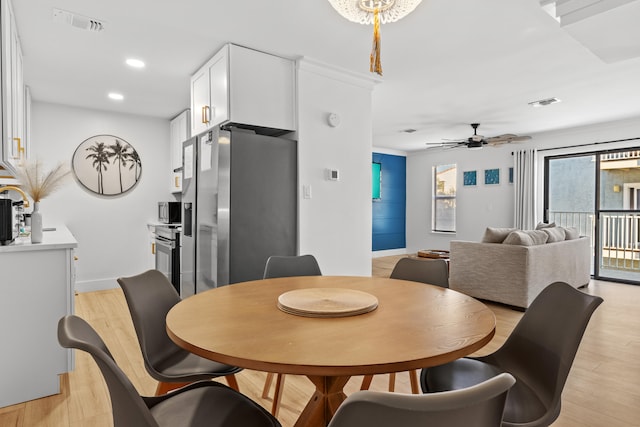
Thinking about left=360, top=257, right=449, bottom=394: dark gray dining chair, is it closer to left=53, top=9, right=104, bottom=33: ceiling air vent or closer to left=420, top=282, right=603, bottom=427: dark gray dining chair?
left=420, top=282, right=603, bottom=427: dark gray dining chair

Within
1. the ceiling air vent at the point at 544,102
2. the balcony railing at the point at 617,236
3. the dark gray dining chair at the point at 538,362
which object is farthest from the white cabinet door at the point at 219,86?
the balcony railing at the point at 617,236

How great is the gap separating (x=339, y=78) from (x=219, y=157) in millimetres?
1456

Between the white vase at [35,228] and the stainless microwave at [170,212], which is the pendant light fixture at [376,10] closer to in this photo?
the white vase at [35,228]

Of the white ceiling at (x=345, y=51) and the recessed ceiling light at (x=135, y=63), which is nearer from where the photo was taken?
the white ceiling at (x=345, y=51)

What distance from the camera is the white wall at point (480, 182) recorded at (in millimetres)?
6004

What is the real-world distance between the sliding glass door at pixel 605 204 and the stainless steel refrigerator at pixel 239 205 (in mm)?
5569

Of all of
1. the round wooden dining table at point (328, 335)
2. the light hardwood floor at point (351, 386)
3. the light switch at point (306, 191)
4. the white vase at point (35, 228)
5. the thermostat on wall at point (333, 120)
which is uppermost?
the thermostat on wall at point (333, 120)

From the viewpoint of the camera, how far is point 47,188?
2.52 metres

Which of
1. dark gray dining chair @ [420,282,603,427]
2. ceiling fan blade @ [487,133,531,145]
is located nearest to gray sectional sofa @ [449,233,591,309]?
ceiling fan blade @ [487,133,531,145]

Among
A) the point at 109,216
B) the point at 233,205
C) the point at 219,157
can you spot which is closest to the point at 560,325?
the point at 233,205

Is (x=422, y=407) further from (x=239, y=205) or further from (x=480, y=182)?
(x=480, y=182)

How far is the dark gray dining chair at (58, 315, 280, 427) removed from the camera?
0.87m

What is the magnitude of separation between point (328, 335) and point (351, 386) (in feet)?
4.66

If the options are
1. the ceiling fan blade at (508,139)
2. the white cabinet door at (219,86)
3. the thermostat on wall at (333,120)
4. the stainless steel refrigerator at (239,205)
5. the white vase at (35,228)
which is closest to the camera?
the white vase at (35,228)
